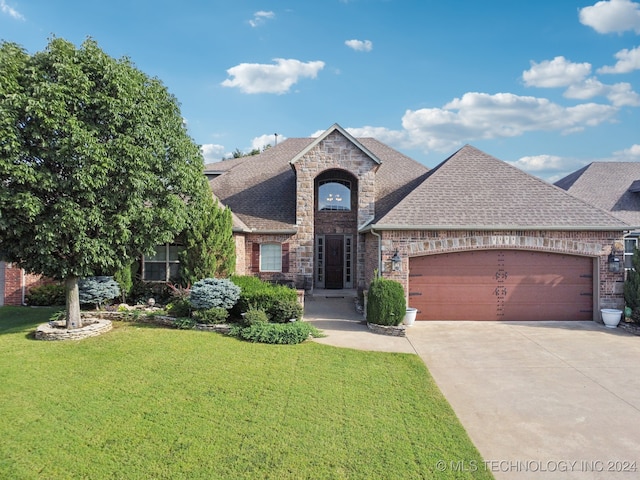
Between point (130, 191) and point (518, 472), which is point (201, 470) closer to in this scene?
point (518, 472)

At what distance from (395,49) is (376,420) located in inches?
470

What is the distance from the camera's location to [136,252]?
10.6m

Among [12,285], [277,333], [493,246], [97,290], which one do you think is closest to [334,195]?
[493,246]

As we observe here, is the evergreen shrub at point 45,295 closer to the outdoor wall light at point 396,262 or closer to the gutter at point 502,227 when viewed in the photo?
the gutter at point 502,227

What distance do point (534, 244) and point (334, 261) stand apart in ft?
26.2

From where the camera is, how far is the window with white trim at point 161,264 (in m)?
13.9

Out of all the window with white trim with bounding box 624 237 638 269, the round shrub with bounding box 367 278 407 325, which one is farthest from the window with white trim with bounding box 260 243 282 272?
the window with white trim with bounding box 624 237 638 269

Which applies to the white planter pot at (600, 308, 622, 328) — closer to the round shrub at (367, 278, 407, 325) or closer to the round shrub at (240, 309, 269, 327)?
the round shrub at (367, 278, 407, 325)

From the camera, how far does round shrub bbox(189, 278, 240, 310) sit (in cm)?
1019

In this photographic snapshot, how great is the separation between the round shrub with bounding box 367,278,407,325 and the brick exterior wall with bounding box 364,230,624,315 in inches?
47.9

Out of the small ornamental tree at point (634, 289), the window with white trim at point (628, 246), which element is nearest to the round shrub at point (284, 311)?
the small ornamental tree at point (634, 289)

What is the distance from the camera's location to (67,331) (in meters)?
9.38

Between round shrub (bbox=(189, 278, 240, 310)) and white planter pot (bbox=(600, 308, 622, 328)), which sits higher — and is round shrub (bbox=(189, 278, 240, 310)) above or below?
above

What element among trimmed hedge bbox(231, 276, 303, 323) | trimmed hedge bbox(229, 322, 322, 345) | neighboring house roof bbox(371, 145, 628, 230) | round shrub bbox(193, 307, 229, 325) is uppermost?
neighboring house roof bbox(371, 145, 628, 230)
